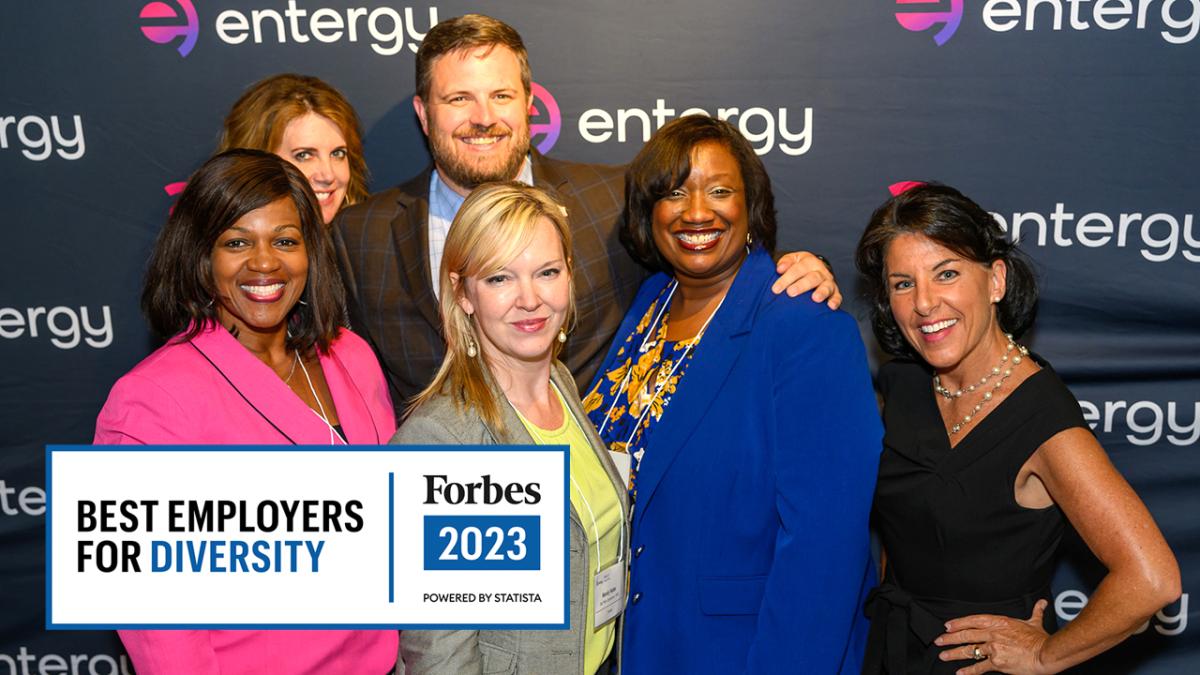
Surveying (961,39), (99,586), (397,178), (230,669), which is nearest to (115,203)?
(397,178)

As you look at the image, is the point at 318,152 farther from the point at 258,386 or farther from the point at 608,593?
the point at 608,593

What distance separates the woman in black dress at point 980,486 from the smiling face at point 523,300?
770 millimetres

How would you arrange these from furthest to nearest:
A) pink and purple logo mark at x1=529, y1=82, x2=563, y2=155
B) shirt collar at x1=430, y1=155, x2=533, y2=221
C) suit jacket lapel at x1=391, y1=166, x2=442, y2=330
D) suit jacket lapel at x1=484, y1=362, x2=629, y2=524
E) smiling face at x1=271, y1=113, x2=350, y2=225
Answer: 1. pink and purple logo mark at x1=529, y1=82, x2=563, y2=155
2. smiling face at x1=271, y1=113, x2=350, y2=225
3. shirt collar at x1=430, y1=155, x2=533, y2=221
4. suit jacket lapel at x1=391, y1=166, x2=442, y2=330
5. suit jacket lapel at x1=484, y1=362, x2=629, y2=524

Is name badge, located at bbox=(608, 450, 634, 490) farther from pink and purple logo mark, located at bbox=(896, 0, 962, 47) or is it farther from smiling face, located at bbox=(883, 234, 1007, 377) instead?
pink and purple logo mark, located at bbox=(896, 0, 962, 47)

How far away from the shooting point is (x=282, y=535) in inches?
84.4

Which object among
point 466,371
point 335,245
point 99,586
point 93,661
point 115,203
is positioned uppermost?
point 115,203

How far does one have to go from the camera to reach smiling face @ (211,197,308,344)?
222 centimetres

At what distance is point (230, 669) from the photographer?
2.12m

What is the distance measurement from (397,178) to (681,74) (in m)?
1.00

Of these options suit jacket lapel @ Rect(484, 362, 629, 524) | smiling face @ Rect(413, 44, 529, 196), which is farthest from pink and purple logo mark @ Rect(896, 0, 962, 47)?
suit jacket lapel @ Rect(484, 362, 629, 524)

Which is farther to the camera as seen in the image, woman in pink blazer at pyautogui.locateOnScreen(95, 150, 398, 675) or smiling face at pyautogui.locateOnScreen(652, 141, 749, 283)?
smiling face at pyautogui.locateOnScreen(652, 141, 749, 283)

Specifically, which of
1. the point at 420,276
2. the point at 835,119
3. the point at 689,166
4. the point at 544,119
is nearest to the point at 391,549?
the point at 420,276

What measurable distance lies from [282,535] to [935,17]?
2437mm

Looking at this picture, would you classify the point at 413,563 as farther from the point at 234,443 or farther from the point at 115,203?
the point at 115,203
